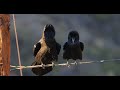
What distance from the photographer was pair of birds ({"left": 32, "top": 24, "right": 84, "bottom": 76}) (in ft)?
31.9

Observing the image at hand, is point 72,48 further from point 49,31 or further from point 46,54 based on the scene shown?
point 49,31

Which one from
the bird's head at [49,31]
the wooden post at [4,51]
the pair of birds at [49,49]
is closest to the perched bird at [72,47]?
the pair of birds at [49,49]

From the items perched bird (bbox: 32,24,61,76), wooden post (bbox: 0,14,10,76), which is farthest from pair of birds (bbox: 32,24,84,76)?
wooden post (bbox: 0,14,10,76)

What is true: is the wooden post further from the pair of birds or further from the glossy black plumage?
the glossy black plumage

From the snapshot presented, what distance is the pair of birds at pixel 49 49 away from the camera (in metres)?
9.71

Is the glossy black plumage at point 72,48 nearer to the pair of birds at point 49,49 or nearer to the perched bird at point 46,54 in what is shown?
the pair of birds at point 49,49

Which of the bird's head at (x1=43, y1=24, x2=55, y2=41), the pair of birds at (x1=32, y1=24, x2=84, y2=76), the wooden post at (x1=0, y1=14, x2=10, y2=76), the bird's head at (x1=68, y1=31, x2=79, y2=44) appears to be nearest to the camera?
the wooden post at (x1=0, y1=14, x2=10, y2=76)

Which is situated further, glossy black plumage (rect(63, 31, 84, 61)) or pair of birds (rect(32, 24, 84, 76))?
glossy black plumage (rect(63, 31, 84, 61))

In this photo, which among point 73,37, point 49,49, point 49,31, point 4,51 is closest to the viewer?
point 4,51

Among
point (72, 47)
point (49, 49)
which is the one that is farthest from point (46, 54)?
point (72, 47)

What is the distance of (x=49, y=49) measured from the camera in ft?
32.2

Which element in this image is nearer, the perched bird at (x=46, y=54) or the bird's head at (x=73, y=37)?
the perched bird at (x=46, y=54)

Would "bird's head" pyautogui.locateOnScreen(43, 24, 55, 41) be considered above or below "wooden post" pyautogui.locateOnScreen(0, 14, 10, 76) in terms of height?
above
